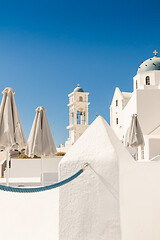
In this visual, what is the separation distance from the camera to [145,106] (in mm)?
22766

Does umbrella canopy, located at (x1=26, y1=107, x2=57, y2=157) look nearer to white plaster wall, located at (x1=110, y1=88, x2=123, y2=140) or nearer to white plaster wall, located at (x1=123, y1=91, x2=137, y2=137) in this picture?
white plaster wall, located at (x1=123, y1=91, x2=137, y2=137)

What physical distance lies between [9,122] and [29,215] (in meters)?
3.95

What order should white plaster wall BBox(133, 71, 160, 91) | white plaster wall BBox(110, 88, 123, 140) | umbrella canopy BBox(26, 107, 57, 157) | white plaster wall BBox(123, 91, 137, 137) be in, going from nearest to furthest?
umbrella canopy BBox(26, 107, 57, 157) → white plaster wall BBox(123, 91, 137, 137) → white plaster wall BBox(133, 71, 160, 91) → white plaster wall BBox(110, 88, 123, 140)

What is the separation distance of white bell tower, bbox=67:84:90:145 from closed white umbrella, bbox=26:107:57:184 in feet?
A: 86.9

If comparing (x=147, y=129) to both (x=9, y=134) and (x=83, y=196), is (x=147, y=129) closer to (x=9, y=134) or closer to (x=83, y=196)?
(x=9, y=134)

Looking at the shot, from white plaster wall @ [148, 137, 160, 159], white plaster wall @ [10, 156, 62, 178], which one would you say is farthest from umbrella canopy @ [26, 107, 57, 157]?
white plaster wall @ [148, 137, 160, 159]

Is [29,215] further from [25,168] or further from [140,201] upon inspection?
[25,168]

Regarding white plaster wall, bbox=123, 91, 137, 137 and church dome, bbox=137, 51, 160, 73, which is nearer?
white plaster wall, bbox=123, 91, 137, 137

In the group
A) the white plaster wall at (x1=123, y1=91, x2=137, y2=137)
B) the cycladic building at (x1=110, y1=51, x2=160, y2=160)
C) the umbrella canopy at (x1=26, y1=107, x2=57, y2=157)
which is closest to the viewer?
the umbrella canopy at (x1=26, y1=107, x2=57, y2=157)

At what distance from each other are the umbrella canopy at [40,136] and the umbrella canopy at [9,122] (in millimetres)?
1600

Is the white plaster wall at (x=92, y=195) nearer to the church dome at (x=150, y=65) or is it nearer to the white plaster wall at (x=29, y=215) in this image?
the white plaster wall at (x=29, y=215)

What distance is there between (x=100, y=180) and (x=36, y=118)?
6.67 meters

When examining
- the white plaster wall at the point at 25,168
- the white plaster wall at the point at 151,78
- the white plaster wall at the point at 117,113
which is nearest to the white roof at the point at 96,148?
the white plaster wall at the point at 25,168

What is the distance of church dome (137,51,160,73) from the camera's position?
28452 millimetres
